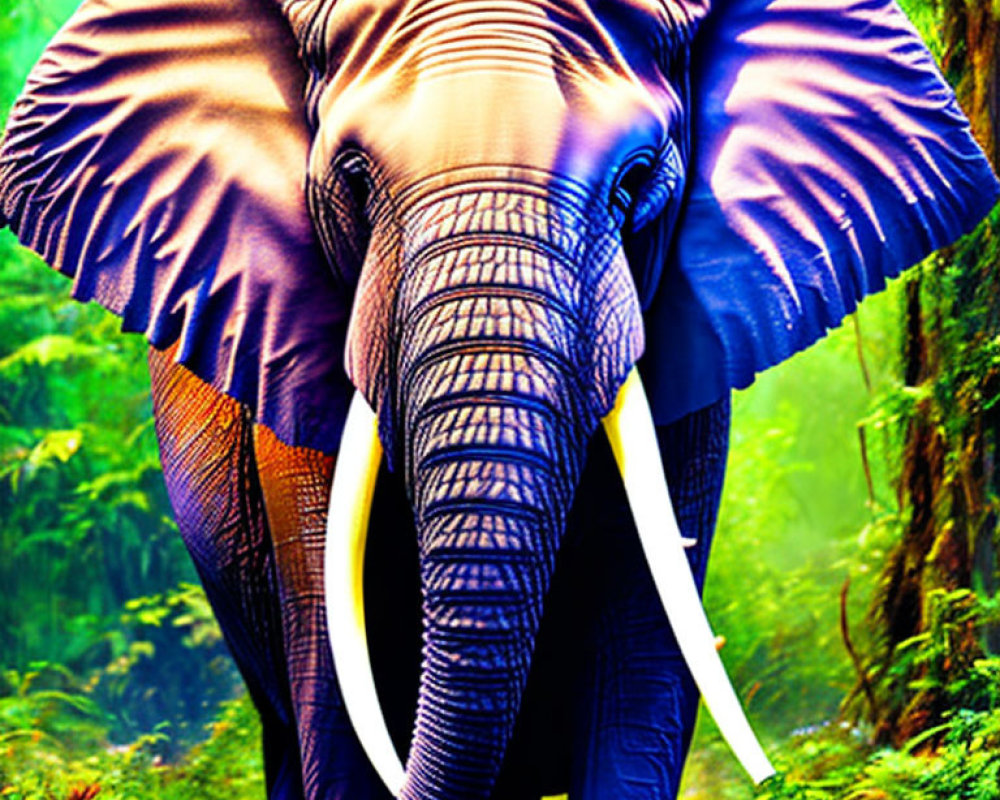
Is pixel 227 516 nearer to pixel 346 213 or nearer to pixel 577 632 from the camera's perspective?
pixel 577 632

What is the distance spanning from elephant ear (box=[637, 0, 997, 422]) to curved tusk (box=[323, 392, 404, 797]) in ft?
1.86

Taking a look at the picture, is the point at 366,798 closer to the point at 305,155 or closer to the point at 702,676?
the point at 702,676

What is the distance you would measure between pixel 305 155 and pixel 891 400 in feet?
8.84

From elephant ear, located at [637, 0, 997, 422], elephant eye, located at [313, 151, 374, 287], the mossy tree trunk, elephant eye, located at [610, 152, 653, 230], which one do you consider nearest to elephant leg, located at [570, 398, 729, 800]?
elephant ear, located at [637, 0, 997, 422]

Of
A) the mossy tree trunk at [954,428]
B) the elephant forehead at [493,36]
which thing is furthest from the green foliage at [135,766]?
the elephant forehead at [493,36]

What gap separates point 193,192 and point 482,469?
102 cm

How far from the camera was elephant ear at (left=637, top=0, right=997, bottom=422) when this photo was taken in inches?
147

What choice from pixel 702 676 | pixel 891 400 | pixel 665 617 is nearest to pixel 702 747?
pixel 891 400

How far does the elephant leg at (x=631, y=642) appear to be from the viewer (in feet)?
12.8

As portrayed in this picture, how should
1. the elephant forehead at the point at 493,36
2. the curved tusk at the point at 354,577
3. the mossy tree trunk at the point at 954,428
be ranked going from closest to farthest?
the elephant forehead at the point at 493,36 → the curved tusk at the point at 354,577 → the mossy tree trunk at the point at 954,428

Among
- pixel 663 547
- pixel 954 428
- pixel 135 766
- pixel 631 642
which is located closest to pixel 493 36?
pixel 663 547

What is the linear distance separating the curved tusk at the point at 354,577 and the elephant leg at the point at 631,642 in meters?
0.50

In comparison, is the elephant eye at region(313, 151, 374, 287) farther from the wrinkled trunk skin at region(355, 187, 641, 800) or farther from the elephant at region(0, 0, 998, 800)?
the wrinkled trunk skin at region(355, 187, 641, 800)

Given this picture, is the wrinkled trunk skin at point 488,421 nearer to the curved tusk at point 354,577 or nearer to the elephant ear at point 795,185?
the curved tusk at point 354,577
